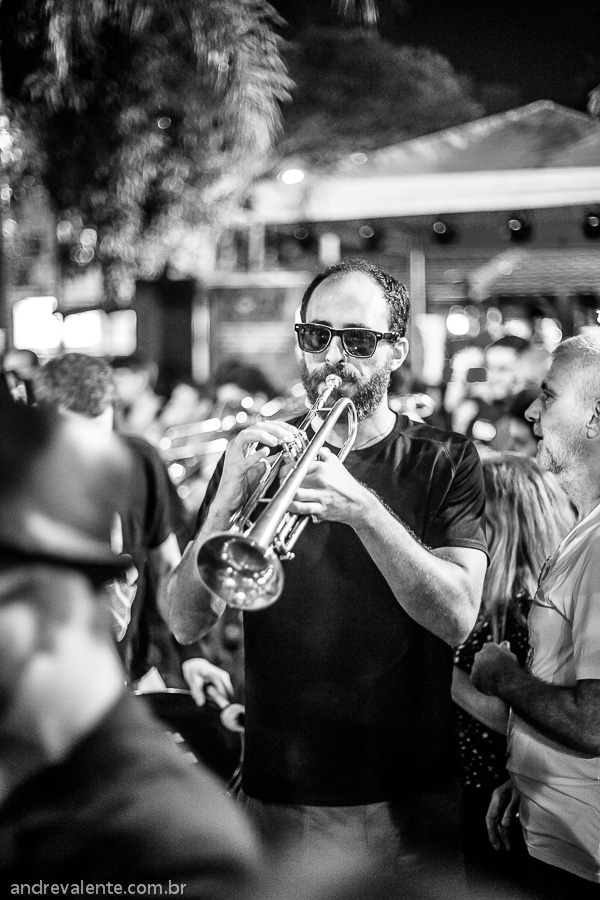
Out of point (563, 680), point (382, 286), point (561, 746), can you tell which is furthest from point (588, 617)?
point (382, 286)

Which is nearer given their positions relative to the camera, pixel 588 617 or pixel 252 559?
pixel 252 559

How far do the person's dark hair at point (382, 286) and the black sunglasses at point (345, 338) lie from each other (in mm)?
81

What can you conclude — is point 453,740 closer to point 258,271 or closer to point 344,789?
point 344,789

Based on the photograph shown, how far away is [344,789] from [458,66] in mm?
3862

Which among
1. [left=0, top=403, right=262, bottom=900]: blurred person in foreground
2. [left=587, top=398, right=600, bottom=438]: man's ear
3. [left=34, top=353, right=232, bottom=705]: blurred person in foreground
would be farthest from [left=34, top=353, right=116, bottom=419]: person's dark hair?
[left=0, top=403, right=262, bottom=900]: blurred person in foreground

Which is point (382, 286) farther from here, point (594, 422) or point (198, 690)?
point (198, 690)

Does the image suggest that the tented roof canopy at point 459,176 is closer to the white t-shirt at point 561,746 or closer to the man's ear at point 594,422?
the man's ear at point 594,422

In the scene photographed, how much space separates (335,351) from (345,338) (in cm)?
4

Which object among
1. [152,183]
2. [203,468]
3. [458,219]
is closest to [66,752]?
[203,468]

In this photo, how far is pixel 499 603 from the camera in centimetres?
282

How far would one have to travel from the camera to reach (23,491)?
3.49ft

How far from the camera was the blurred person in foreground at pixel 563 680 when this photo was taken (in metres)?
2.10

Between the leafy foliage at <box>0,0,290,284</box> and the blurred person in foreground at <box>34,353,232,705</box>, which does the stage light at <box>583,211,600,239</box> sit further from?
the blurred person in foreground at <box>34,353,232,705</box>

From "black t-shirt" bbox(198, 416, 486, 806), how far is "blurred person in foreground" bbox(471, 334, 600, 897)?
0.21m
